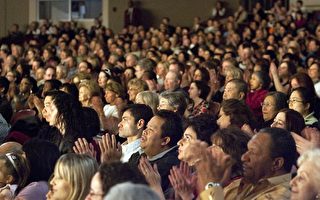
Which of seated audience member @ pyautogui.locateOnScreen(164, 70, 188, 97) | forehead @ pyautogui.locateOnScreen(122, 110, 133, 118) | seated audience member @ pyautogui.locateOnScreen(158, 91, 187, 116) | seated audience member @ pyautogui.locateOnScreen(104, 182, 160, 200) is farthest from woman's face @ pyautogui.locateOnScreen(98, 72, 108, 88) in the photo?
seated audience member @ pyautogui.locateOnScreen(104, 182, 160, 200)

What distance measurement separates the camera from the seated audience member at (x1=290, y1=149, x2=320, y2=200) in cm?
397

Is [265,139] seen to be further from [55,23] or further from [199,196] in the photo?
[55,23]

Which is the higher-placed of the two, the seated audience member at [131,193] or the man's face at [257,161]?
the seated audience member at [131,193]

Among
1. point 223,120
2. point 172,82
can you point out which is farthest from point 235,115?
point 172,82

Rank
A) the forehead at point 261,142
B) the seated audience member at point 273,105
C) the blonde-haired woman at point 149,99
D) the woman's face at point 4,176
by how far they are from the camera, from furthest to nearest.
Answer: the blonde-haired woman at point 149,99 → the seated audience member at point 273,105 → the woman's face at point 4,176 → the forehead at point 261,142

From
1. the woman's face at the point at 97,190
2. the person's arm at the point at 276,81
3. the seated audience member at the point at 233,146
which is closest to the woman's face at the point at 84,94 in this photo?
the person's arm at the point at 276,81

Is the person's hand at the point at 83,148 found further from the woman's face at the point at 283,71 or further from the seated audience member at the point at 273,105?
the woman's face at the point at 283,71

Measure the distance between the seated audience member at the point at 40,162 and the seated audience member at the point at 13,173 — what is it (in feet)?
0.12

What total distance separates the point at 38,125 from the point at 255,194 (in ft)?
12.1

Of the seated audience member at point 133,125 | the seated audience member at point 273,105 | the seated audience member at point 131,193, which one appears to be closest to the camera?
the seated audience member at point 131,193

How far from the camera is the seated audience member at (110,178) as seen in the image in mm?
3625

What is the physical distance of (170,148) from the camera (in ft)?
19.3

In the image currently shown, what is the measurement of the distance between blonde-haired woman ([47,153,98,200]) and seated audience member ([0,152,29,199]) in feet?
2.76

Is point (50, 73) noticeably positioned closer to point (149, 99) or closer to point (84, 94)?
point (84, 94)
